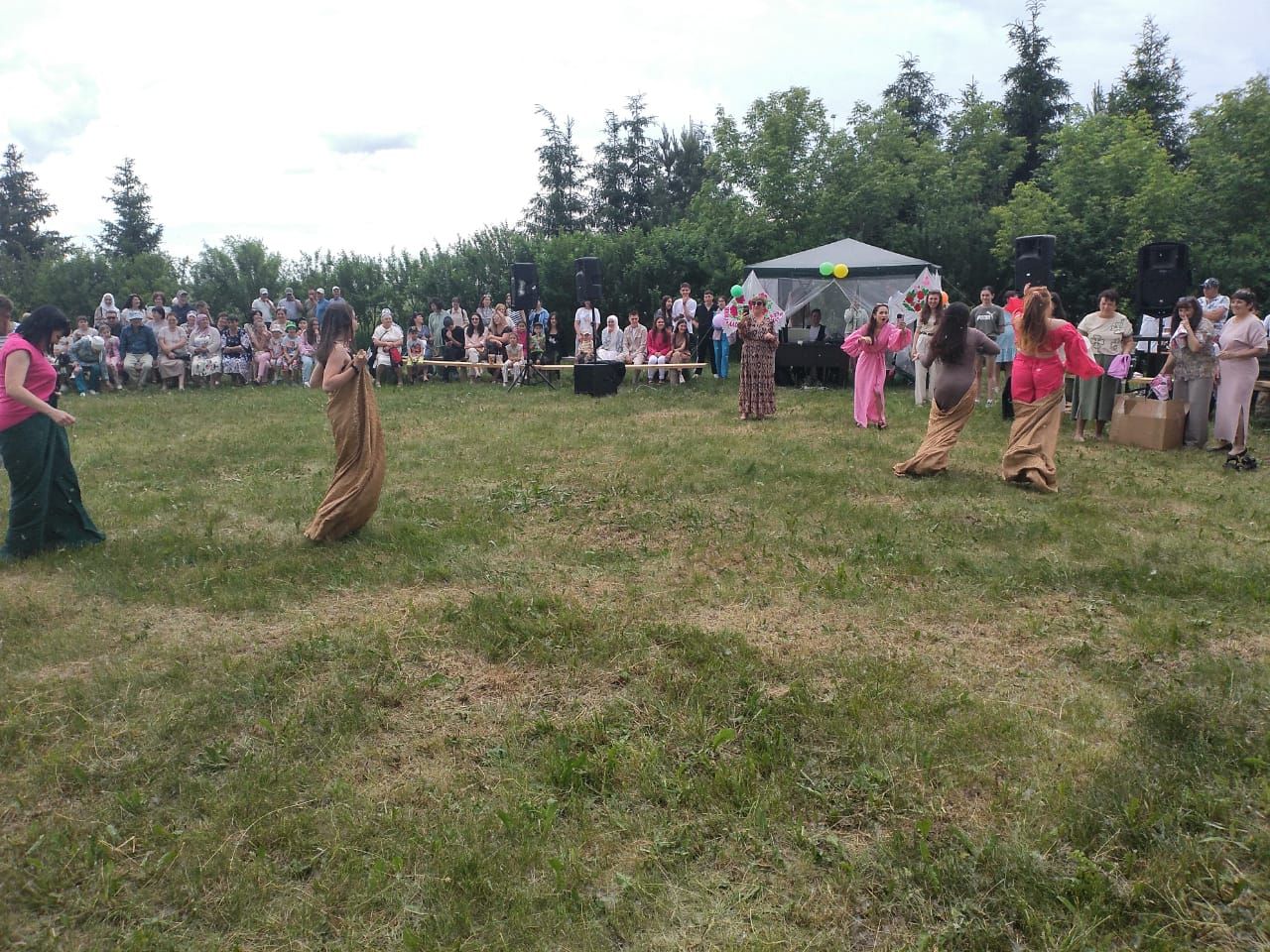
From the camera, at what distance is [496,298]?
945 inches

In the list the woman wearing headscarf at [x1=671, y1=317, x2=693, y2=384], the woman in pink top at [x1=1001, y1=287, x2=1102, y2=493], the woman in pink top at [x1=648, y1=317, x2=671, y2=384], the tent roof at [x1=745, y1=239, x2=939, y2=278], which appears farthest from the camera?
the woman in pink top at [x1=648, y1=317, x2=671, y2=384]

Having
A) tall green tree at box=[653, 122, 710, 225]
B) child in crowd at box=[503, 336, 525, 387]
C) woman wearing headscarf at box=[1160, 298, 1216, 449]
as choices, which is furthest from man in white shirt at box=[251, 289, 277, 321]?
tall green tree at box=[653, 122, 710, 225]

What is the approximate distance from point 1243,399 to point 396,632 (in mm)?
8692

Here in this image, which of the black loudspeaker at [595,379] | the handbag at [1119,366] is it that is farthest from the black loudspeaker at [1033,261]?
the black loudspeaker at [595,379]

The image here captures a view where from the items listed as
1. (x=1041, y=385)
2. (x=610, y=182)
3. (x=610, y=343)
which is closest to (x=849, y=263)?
(x=610, y=343)

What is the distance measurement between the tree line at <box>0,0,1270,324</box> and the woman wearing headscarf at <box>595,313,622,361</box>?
4228 millimetres

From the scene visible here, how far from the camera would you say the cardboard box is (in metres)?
10.2

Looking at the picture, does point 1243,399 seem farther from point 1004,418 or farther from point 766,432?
point 766,432

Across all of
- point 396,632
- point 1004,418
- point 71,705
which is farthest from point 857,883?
point 1004,418

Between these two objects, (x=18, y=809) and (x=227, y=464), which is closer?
(x=18, y=809)

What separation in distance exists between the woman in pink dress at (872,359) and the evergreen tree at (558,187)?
109 feet

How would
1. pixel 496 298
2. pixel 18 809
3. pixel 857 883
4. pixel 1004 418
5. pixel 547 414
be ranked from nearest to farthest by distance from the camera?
pixel 857 883 → pixel 18 809 → pixel 1004 418 → pixel 547 414 → pixel 496 298

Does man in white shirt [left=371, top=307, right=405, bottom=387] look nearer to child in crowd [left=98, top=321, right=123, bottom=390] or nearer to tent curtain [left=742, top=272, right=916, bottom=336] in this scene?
child in crowd [left=98, top=321, right=123, bottom=390]

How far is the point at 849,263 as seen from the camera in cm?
1767
